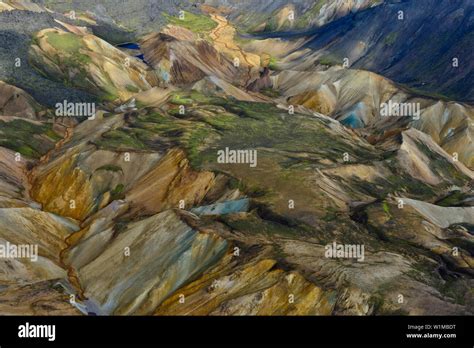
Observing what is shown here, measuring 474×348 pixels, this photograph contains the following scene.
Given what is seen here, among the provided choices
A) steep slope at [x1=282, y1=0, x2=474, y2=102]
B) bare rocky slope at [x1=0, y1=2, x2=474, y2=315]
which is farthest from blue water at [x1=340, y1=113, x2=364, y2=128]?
steep slope at [x1=282, y1=0, x2=474, y2=102]

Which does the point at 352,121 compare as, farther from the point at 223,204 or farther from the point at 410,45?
the point at 223,204

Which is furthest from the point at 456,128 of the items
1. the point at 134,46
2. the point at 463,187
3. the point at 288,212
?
the point at 134,46

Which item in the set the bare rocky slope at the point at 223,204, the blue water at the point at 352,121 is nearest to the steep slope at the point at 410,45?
the blue water at the point at 352,121

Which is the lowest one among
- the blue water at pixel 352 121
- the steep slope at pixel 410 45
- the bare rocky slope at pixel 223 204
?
the bare rocky slope at pixel 223 204

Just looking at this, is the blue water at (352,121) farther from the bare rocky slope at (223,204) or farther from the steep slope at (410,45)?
the steep slope at (410,45)

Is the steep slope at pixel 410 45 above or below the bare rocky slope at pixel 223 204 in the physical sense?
above

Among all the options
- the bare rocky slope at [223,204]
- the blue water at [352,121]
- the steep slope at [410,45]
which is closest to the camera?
the bare rocky slope at [223,204]

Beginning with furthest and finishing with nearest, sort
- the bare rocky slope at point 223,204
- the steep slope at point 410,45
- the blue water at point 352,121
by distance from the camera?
1. the steep slope at point 410,45
2. the blue water at point 352,121
3. the bare rocky slope at point 223,204

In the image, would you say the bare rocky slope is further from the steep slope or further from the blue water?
the steep slope

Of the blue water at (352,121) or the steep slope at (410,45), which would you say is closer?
the blue water at (352,121)

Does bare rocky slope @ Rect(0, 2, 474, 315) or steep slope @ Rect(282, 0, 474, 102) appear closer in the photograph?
bare rocky slope @ Rect(0, 2, 474, 315)

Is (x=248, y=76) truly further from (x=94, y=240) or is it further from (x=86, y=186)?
(x=94, y=240)
